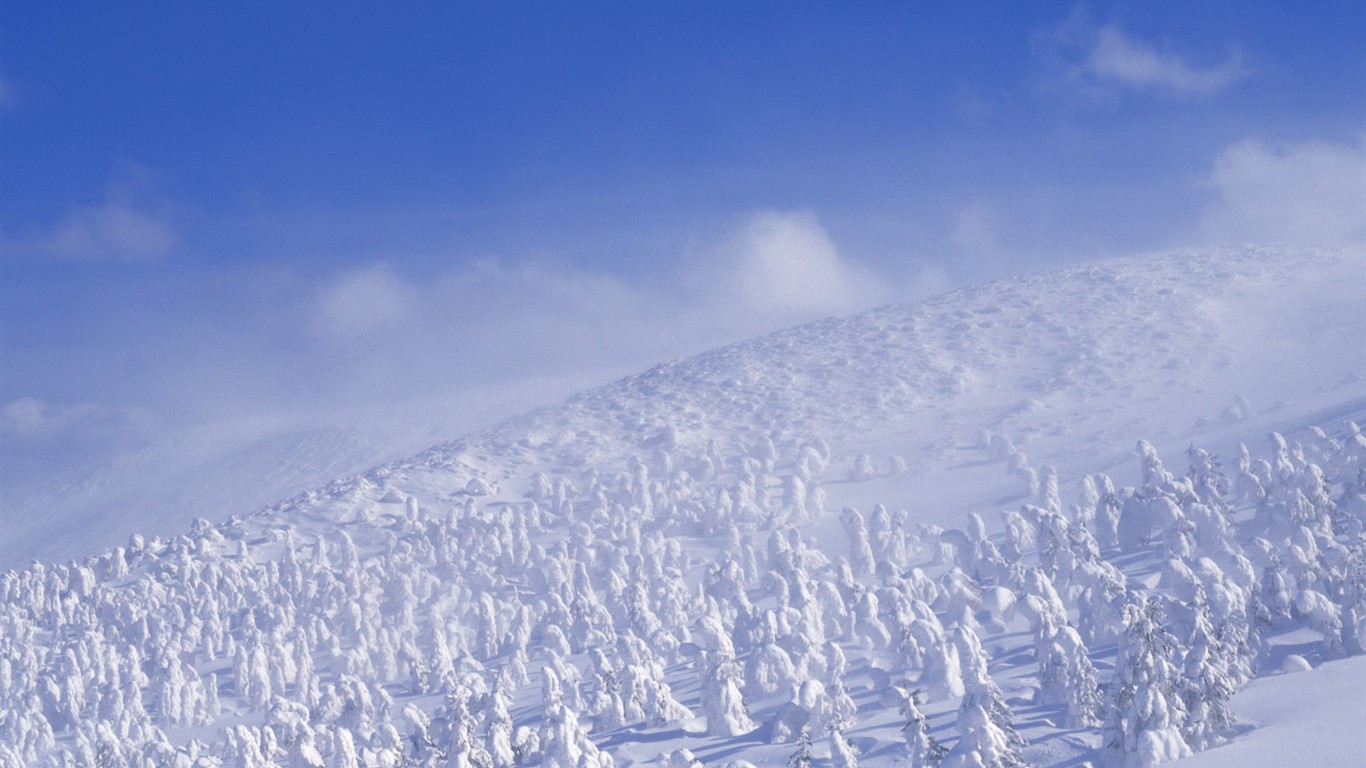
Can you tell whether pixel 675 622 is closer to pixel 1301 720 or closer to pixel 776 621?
pixel 776 621

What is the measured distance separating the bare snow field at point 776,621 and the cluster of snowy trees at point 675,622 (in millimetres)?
295

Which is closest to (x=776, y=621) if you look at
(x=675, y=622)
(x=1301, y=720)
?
(x=675, y=622)

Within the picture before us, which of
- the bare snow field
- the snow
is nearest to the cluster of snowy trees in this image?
the bare snow field

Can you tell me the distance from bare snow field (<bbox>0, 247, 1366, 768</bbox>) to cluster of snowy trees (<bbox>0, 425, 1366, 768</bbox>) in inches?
11.6

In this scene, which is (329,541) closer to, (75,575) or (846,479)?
(75,575)

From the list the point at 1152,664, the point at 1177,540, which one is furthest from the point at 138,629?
the point at 1152,664

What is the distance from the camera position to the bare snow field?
4638 centimetres

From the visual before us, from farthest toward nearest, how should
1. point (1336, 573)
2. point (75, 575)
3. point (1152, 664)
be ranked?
point (75, 575)
point (1336, 573)
point (1152, 664)

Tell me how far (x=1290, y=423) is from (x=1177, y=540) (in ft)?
254

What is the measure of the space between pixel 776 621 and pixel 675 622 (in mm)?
31529

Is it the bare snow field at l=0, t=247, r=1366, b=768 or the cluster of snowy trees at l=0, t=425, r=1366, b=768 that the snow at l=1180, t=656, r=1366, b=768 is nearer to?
the bare snow field at l=0, t=247, r=1366, b=768

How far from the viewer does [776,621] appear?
7869cm

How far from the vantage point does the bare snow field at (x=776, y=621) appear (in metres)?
46.4

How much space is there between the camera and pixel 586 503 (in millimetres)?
190875
